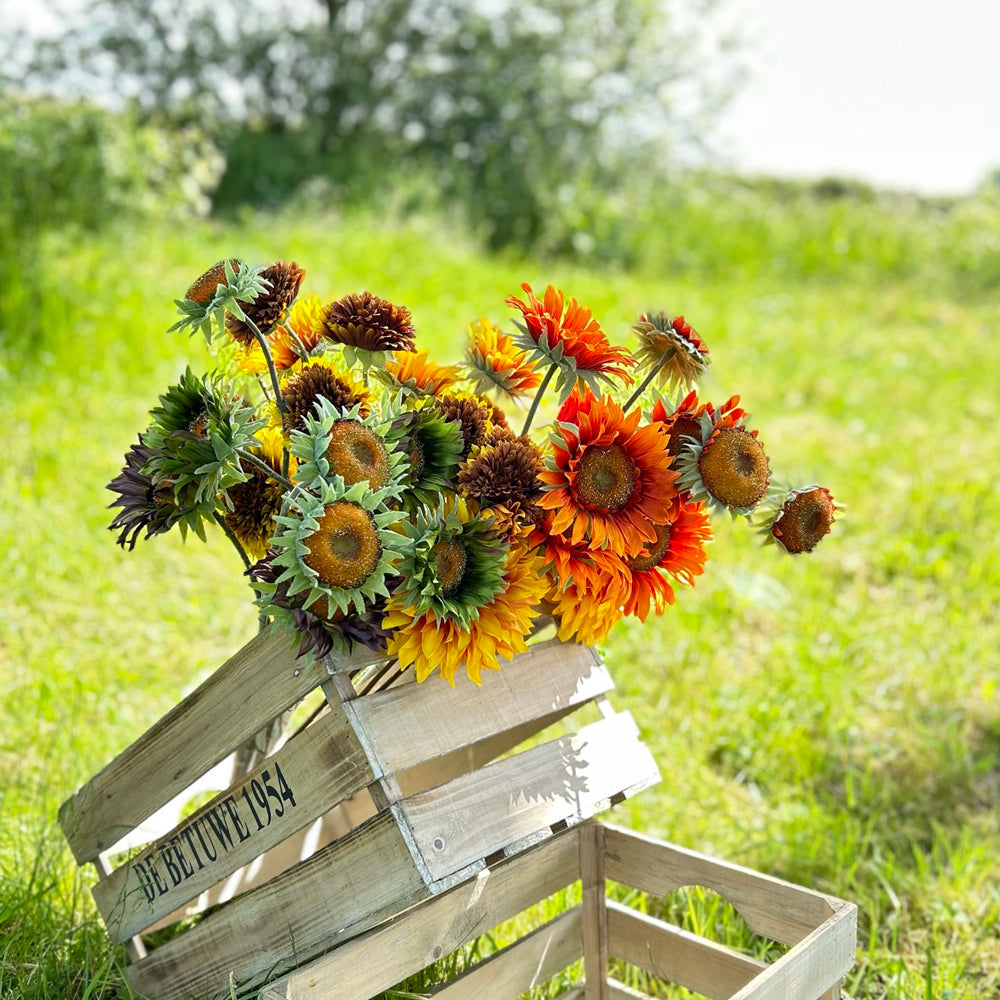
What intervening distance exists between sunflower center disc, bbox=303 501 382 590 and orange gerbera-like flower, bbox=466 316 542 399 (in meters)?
0.40

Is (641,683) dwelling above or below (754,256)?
below

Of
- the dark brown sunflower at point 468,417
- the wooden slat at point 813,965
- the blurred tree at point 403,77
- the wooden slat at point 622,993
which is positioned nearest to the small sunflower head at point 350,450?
the dark brown sunflower at point 468,417

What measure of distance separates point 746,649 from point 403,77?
9.92 m

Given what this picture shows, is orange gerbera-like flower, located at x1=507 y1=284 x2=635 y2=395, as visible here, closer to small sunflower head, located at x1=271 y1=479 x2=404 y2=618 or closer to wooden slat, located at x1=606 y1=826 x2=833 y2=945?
small sunflower head, located at x1=271 y1=479 x2=404 y2=618

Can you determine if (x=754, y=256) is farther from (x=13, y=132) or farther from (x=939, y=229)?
(x=13, y=132)

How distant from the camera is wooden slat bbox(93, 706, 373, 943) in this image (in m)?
1.45

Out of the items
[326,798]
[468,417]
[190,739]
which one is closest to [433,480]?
[468,417]

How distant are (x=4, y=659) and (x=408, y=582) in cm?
228

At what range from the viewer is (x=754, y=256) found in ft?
33.9

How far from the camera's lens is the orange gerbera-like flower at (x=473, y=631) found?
4.54 ft

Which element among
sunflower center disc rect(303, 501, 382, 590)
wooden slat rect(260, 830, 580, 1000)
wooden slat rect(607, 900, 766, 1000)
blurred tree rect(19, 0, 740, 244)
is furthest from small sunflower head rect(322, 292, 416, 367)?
blurred tree rect(19, 0, 740, 244)

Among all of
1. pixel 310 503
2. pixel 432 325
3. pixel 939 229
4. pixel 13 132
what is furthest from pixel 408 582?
pixel 939 229

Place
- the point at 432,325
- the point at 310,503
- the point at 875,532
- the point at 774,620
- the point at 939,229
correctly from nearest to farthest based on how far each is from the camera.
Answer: the point at 310,503 < the point at 774,620 < the point at 875,532 < the point at 432,325 < the point at 939,229

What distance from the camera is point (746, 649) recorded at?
3.68 meters
